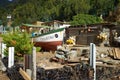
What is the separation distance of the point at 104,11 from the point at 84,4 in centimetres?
656

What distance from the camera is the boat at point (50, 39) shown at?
59.6ft

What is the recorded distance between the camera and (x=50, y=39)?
1825 centimetres

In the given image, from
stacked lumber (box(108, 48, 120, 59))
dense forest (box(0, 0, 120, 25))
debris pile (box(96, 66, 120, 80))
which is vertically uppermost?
dense forest (box(0, 0, 120, 25))

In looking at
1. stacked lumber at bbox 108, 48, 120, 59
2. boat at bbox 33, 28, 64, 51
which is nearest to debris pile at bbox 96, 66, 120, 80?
stacked lumber at bbox 108, 48, 120, 59

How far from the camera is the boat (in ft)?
59.6

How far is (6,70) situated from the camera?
12.3m

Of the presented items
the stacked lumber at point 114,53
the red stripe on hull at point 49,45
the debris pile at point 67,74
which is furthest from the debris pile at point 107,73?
the red stripe on hull at point 49,45

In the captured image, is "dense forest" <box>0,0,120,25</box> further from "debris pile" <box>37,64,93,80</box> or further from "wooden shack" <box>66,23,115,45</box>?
"debris pile" <box>37,64,93,80</box>

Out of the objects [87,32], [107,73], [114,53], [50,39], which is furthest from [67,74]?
[87,32]

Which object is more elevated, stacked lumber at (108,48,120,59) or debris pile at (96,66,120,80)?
stacked lumber at (108,48,120,59)

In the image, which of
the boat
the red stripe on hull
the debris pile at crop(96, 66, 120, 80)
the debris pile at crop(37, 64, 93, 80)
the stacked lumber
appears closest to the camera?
the debris pile at crop(37, 64, 93, 80)

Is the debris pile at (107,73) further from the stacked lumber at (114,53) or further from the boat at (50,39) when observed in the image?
the boat at (50,39)

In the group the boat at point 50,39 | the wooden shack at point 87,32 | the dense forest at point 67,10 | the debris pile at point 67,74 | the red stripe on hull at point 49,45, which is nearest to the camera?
the debris pile at point 67,74

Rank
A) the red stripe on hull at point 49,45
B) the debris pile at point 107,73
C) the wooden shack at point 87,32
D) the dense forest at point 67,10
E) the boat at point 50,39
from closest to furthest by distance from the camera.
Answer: the debris pile at point 107,73 → the boat at point 50,39 → the red stripe on hull at point 49,45 → the wooden shack at point 87,32 → the dense forest at point 67,10
